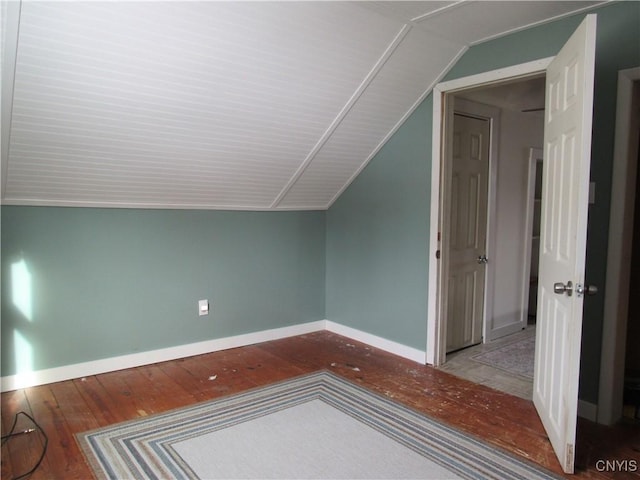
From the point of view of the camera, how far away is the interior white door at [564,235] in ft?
6.25

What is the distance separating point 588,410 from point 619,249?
0.93m

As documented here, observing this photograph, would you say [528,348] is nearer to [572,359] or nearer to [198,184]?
[572,359]

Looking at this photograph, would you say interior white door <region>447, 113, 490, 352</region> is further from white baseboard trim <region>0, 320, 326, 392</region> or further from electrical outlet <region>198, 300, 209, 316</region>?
electrical outlet <region>198, 300, 209, 316</region>

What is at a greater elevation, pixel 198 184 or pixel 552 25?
pixel 552 25

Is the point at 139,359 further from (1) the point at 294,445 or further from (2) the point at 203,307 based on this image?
(1) the point at 294,445

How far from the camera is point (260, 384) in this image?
3004 millimetres

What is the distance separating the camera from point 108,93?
234 cm

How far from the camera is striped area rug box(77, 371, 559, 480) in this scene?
6.68 ft

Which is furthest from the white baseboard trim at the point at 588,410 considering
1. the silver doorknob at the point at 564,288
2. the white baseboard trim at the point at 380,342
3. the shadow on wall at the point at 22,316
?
Result: the shadow on wall at the point at 22,316

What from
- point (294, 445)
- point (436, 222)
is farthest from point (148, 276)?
point (436, 222)

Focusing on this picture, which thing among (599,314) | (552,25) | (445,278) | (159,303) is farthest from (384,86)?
(159,303)

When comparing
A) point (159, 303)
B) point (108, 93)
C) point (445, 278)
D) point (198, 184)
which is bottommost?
point (159, 303)

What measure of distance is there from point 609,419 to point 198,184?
2.92 meters

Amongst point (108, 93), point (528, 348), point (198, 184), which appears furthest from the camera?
point (528, 348)
